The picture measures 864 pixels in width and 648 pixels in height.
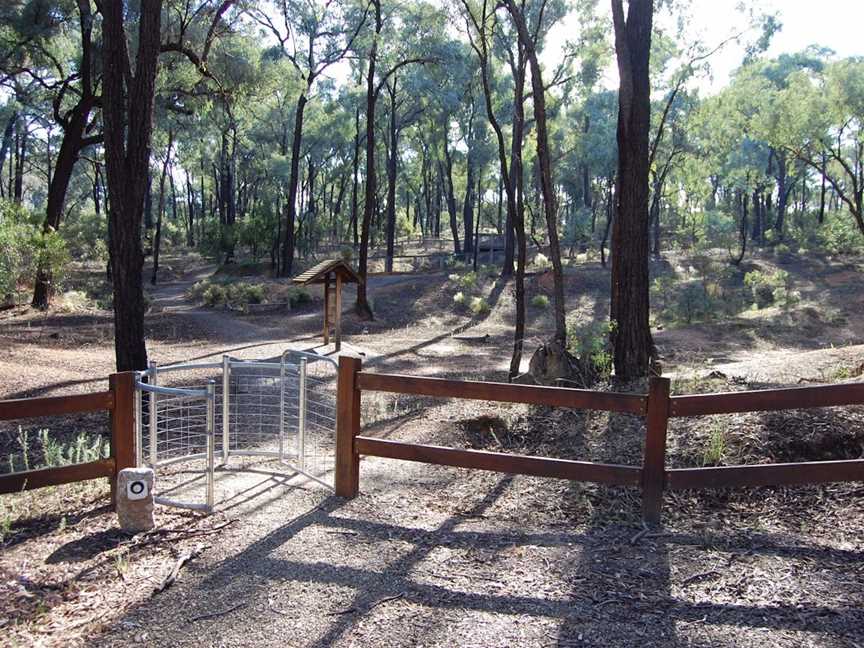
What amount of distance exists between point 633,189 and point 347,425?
606 cm

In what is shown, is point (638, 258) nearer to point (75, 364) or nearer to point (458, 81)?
point (75, 364)

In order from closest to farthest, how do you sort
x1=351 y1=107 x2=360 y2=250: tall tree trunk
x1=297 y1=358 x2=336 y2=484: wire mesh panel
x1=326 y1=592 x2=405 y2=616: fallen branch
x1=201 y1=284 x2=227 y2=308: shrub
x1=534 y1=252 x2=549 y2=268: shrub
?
1. x1=326 y1=592 x2=405 y2=616: fallen branch
2. x1=297 y1=358 x2=336 y2=484: wire mesh panel
3. x1=201 y1=284 x2=227 y2=308: shrub
4. x1=534 y1=252 x2=549 y2=268: shrub
5. x1=351 y1=107 x2=360 y2=250: tall tree trunk

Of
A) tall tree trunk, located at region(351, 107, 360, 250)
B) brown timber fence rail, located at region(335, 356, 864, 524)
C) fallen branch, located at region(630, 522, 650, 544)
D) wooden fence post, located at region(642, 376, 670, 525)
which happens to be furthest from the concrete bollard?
tall tree trunk, located at region(351, 107, 360, 250)

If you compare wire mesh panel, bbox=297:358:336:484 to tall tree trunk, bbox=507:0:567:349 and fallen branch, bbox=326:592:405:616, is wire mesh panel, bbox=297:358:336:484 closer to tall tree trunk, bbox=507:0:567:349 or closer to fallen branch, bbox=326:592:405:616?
fallen branch, bbox=326:592:405:616

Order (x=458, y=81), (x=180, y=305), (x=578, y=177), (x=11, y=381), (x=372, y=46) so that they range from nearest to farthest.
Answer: (x=11, y=381) < (x=372, y=46) < (x=180, y=305) < (x=458, y=81) < (x=578, y=177)

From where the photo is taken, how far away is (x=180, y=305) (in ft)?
92.4

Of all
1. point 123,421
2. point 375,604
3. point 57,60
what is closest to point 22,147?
point 57,60

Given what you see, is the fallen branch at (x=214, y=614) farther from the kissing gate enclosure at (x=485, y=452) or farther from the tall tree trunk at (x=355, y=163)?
the tall tree trunk at (x=355, y=163)

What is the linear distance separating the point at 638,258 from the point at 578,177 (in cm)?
5486

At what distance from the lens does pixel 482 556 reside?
460 cm

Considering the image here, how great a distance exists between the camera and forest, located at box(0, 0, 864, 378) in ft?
32.6

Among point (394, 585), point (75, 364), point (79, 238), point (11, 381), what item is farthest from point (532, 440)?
point (79, 238)

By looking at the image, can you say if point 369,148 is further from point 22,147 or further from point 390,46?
point 22,147

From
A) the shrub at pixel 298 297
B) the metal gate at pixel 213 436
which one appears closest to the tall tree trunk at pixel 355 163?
the shrub at pixel 298 297
